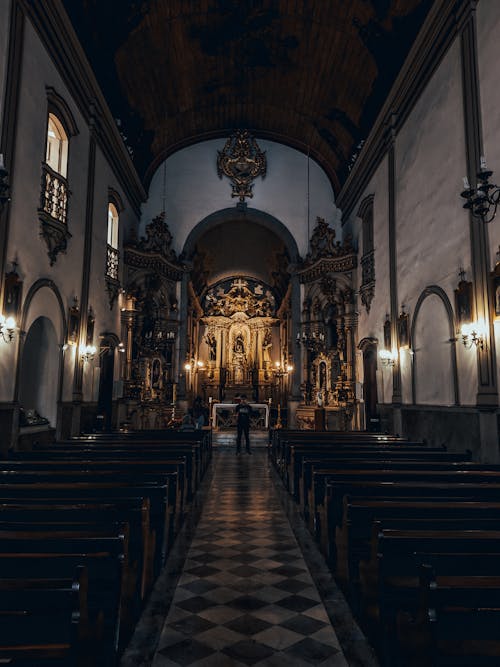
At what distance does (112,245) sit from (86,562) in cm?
1303

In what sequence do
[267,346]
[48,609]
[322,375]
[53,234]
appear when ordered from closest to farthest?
[48,609] → [53,234] → [322,375] → [267,346]

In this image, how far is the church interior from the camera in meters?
3.04

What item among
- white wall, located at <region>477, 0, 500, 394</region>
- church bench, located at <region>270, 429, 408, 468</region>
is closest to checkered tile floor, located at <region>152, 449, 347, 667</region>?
church bench, located at <region>270, 429, 408, 468</region>

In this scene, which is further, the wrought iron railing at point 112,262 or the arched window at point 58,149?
the wrought iron railing at point 112,262

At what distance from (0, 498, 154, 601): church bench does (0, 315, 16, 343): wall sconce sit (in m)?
4.19

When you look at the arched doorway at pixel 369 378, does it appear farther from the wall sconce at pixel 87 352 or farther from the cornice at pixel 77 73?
the cornice at pixel 77 73

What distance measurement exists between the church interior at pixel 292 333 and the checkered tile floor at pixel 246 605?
3 cm

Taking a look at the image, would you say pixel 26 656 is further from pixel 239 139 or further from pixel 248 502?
pixel 239 139

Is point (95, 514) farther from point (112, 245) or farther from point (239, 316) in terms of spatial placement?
point (239, 316)

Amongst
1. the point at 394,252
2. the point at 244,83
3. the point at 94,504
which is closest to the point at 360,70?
the point at 244,83

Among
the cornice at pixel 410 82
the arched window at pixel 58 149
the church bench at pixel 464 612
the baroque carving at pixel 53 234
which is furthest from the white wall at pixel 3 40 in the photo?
the church bench at pixel 464 612

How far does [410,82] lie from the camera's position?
1055 centimetres

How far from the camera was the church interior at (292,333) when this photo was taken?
304cm

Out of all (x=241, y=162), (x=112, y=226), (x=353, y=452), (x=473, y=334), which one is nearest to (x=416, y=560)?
(x=353, y=452)
